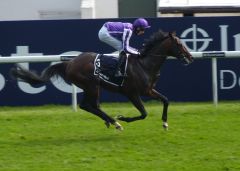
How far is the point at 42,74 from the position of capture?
12.1m

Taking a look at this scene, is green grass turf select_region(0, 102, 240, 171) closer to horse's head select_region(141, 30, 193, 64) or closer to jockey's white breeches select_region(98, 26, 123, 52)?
horse's head select_region(141, 30, 193, 64)

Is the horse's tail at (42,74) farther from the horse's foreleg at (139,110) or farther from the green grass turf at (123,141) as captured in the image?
the horse's foreleg at (139,110)

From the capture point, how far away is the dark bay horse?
464 inches

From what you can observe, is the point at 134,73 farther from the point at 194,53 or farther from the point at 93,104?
the point at 194,53

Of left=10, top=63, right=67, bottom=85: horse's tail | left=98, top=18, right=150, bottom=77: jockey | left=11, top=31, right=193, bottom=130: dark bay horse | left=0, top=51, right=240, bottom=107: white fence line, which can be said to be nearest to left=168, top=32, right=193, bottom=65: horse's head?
left=11, top=31, right=193, bottom=130: dark bay horse

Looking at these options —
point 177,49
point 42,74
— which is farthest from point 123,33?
point 42,74

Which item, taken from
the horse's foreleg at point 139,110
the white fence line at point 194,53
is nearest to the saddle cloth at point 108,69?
the horse's foreleg at point 139,110

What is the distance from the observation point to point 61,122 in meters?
12.6

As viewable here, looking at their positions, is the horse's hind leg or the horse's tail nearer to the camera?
the horse's hind leg

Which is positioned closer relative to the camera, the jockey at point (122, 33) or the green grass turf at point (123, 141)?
the green grass turf at point (123, 141)

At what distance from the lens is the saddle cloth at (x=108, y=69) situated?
11.8 meters

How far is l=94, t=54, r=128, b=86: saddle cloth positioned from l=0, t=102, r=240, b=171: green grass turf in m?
0.76

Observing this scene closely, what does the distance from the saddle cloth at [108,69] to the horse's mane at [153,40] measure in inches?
14.0

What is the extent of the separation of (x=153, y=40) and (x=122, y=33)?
1.59ft
